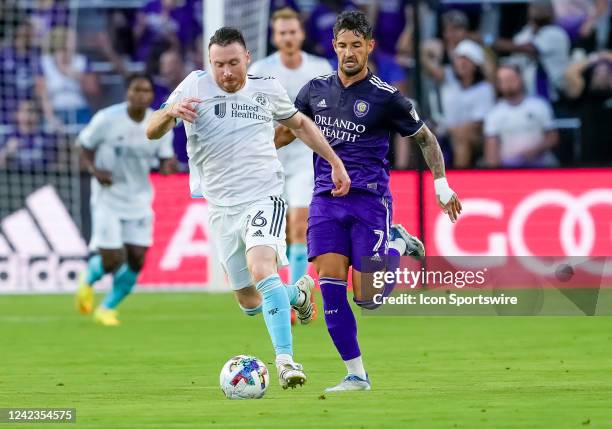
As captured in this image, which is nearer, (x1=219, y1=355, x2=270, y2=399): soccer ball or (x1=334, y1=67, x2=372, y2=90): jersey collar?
(x1=219, y1=355, x2=270, y2=399): soccer ball

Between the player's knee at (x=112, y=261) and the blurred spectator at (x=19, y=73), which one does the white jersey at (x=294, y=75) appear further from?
the blurred spectator at (x=19, y=73)

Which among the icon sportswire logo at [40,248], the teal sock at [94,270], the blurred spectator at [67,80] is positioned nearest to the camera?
the teal sock at [94,270]

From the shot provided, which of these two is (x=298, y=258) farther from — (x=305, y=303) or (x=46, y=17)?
(x=46, y=17)

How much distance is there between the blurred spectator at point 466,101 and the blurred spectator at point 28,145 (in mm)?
5561

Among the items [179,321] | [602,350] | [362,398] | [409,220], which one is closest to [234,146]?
[362,398]

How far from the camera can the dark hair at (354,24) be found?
9.23 metres

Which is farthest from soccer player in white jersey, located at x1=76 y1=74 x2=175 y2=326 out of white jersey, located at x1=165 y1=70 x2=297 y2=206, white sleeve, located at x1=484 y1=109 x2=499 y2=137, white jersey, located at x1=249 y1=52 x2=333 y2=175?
white jersey, located at x1=165 y1=70 x2=297 y2=206

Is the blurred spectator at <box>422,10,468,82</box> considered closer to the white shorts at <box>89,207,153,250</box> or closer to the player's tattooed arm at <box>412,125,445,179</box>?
the white shorts at <box>89,207,153,250</box>

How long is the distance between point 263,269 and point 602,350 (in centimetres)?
373

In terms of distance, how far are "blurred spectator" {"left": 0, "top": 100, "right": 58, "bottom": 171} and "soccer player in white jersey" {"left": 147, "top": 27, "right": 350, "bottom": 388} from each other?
433 inches

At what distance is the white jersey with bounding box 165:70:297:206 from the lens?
31.8 ft

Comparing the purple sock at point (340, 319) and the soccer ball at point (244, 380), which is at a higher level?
the purple sock at point (340, 319)

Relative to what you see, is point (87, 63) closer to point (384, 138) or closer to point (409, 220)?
point (409, 220)

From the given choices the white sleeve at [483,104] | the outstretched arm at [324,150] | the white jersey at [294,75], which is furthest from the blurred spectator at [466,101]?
the outstretched arm at [324,150]
